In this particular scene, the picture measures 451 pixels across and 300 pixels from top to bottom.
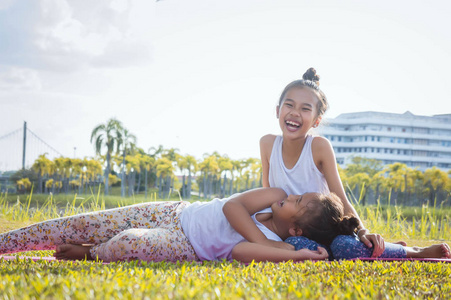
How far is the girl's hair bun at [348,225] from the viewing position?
2.84m

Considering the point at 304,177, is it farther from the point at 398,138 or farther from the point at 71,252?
the point at 398,138

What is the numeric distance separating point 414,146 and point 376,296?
267 ft

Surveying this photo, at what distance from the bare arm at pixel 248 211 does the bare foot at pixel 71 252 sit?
92 centimetres

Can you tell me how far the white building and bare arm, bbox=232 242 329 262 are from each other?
75105 mm

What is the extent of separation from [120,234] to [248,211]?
0.78 m

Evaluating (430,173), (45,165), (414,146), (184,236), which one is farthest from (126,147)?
(414,146)

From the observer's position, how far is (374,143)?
75.4 metres

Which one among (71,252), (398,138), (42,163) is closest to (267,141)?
(71,252)

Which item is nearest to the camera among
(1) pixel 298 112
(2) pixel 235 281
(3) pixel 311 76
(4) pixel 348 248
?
(2) pixel 235 281

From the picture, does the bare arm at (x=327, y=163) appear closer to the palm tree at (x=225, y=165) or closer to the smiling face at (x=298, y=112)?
the smiling face at (x=298, y=112)

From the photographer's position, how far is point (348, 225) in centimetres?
286

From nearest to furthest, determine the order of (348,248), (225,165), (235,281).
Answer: (235,281)
(348,248)
(225,165)

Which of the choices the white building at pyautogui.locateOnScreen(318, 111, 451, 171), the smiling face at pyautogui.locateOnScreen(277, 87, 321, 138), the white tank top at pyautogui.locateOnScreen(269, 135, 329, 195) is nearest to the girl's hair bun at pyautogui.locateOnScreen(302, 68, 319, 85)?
the smiling face at pyautogui.locateOnScreen(277, 87, 321, 138)

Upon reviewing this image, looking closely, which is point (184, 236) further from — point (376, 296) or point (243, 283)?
point (376, 296)
